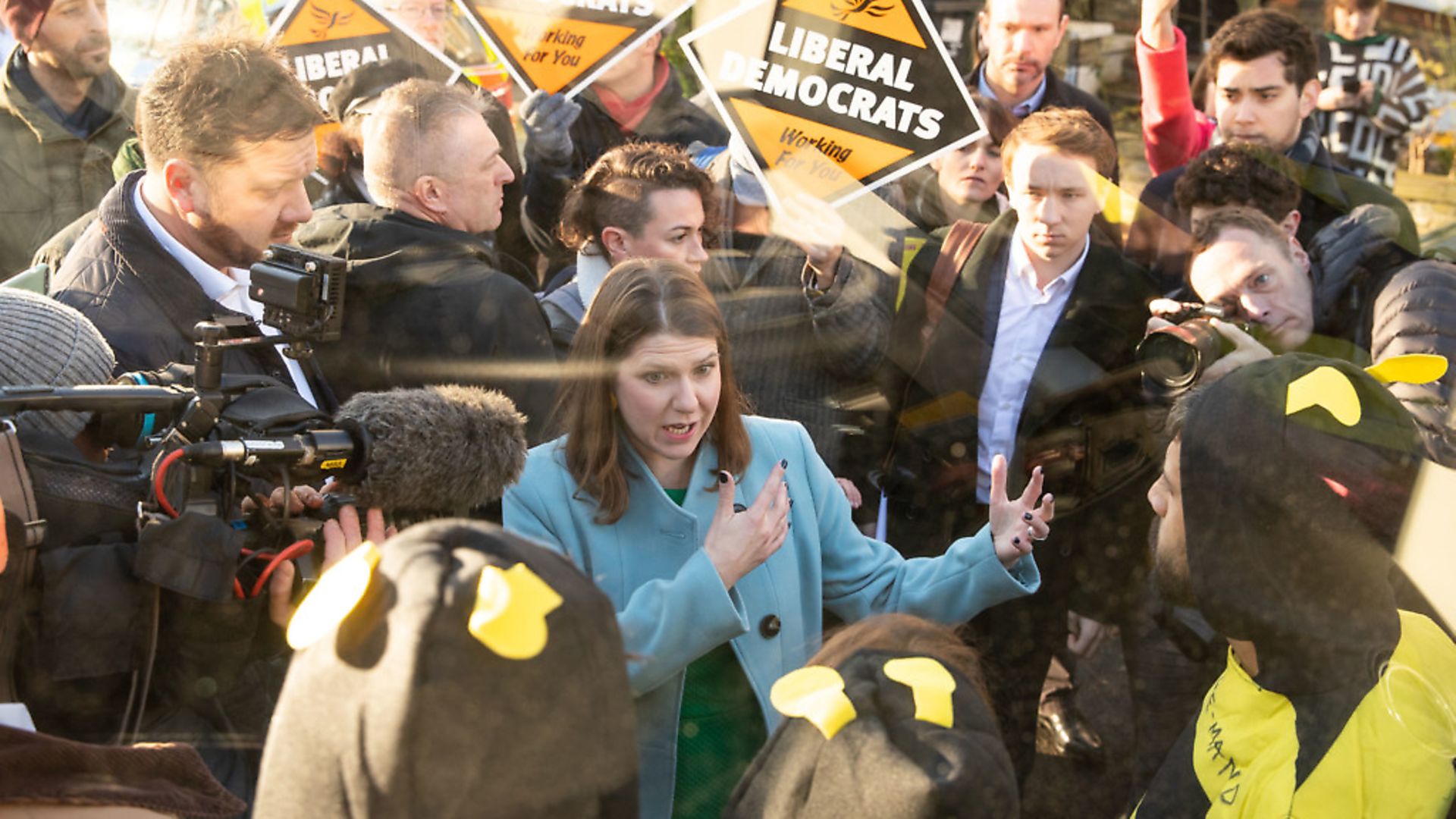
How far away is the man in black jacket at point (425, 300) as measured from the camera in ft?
9.96

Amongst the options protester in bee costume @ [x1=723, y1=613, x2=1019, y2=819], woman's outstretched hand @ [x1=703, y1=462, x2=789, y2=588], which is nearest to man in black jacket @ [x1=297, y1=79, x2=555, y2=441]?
woman's outstretched hand @ [x1=703, y1=462, x2=789, y2=588]

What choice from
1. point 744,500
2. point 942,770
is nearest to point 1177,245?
point 744,500

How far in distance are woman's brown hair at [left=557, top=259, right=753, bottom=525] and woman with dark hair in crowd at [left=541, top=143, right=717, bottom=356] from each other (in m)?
0.86

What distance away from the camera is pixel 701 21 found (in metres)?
4.01

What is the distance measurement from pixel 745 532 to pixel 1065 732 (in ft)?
7.34

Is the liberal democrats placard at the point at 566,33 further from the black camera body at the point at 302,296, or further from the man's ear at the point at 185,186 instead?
the black camera body at the point at 302,296

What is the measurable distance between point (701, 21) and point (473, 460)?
2304mm

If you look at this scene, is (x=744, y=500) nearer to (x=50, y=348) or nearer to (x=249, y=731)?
(x=249, y=731)

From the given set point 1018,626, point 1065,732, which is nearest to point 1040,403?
point 1018,626

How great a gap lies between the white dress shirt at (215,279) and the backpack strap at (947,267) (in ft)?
5.71

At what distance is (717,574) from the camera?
90.1 inches

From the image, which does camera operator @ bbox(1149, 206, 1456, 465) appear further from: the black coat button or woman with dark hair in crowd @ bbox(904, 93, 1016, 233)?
the black coat button

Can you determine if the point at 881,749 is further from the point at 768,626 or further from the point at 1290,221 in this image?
the point at 1290,221

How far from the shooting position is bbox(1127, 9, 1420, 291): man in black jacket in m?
3.95
